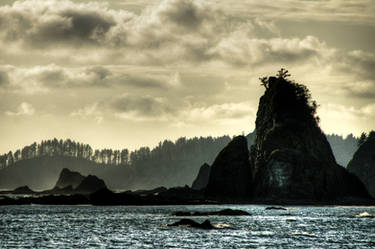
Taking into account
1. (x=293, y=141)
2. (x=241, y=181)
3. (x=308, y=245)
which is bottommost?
(x=308, y=245)

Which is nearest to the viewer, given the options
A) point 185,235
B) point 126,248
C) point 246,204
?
point 126,248

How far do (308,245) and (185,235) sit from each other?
17.3 m

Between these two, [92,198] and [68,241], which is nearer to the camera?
[68,241]

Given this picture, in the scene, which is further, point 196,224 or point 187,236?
point 196,224

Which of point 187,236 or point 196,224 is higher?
point 196,224

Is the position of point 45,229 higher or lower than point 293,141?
lower

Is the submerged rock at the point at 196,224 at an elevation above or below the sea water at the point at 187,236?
above

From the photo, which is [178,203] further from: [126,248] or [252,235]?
[126,248]

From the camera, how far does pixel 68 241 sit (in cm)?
6944

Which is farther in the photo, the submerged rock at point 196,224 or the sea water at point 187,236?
the submerged rock at point 196,224

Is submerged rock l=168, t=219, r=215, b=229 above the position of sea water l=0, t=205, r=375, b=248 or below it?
above

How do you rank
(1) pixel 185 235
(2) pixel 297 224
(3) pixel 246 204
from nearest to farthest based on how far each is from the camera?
(1) pixel 185 235, (2) pixel 297 224, (3) pixel 246 204

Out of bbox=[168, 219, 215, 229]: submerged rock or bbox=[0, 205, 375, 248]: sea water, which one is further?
bbox=[168, 219, 215, 229]: submerged rock

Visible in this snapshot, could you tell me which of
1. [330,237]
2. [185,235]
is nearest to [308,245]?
[330,237]
